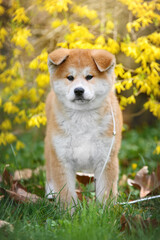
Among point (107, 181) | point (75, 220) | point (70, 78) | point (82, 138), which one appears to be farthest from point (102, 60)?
point (75, 220)

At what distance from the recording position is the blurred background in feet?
12.3

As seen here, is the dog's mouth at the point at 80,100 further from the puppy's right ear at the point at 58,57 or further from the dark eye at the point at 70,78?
the puppy's right ear at the point at 58,57

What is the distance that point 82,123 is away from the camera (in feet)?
10.1

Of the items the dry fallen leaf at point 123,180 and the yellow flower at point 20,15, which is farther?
the dry fallen leaf at point 123,180

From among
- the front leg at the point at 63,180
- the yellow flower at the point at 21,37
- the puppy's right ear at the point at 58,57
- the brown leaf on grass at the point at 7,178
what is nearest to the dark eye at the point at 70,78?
the puppy's right ear at the point at 58,57

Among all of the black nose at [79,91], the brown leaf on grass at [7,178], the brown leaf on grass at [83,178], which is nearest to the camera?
the black nose at [79,91]

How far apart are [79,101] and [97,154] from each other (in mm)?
520

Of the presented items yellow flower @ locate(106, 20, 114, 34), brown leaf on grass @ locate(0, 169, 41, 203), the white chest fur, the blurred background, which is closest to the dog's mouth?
the white chest fur

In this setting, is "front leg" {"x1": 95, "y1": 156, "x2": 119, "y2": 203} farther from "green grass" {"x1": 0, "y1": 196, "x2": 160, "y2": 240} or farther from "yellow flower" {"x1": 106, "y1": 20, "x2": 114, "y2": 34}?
"yellow flower" {"x1": 106, "y1": 20, "x2": 114, "y2": 34}

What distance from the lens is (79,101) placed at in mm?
2975

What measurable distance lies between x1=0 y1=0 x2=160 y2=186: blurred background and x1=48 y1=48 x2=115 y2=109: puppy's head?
627mm

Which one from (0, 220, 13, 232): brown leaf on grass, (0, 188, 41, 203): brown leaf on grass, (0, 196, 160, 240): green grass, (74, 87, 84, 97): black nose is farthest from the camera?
(0, 188, 41, 203): brown leaf on grass

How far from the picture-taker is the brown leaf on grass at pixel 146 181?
11.4 feet

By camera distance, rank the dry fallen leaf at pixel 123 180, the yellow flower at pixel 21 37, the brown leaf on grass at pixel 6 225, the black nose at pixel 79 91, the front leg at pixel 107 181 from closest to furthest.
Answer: the brown leaf on grass at pixel 6 225 → the black nose at pixel 79 91 → the front leg at pixel 107 181 → the yellow flower at pixel 21 37 → the dry fallen leaf at pixel 123 180
